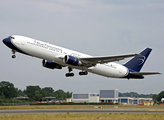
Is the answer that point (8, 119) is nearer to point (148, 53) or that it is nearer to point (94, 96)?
point (148, 53)

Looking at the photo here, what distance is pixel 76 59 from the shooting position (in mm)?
50438

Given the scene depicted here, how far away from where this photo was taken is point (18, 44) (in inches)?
1831

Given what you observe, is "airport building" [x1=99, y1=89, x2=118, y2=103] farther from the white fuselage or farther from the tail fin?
the white fuselage

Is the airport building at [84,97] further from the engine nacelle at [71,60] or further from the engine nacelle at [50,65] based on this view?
the engine nacelle at [71,60]

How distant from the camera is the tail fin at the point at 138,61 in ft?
208

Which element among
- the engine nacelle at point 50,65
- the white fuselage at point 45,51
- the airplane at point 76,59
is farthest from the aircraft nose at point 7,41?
the engine nacelle at point 50,65

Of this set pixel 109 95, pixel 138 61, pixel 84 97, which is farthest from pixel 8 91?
pixel 138 61

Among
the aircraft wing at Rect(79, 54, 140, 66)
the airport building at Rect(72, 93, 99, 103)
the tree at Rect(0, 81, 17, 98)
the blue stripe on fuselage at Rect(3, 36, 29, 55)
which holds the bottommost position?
the airport building at Rect(72, 93, 99, 103)

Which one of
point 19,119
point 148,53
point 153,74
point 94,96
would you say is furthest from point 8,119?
point 94,96

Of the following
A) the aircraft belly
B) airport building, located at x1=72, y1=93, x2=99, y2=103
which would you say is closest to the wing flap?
the aircraft belly

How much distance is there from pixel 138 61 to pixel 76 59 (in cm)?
1929

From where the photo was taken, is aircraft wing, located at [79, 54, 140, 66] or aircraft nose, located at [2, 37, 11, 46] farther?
aircraft wing, located at [79, 54, 140, 66]

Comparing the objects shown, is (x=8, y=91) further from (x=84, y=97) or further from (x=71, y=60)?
(x=71, y=60)

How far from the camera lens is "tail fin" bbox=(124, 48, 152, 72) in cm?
6342
